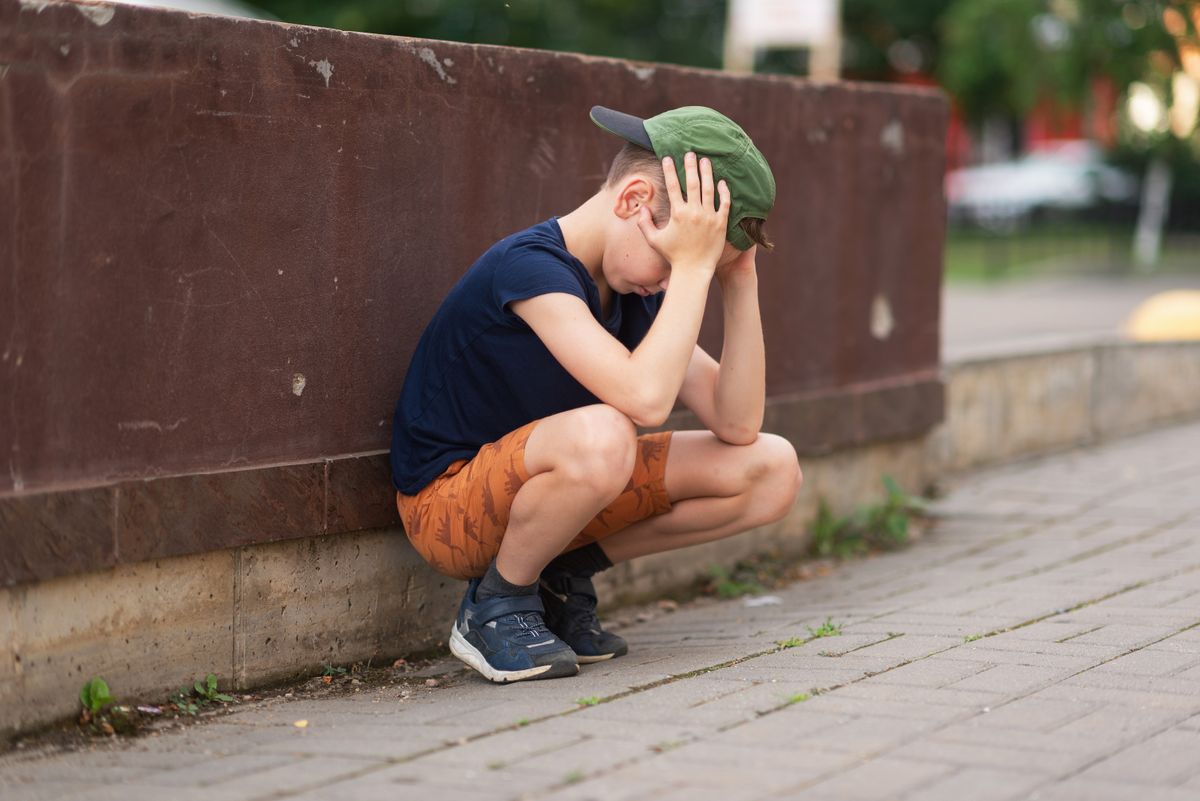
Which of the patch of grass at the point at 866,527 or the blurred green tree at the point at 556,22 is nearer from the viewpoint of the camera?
the patch of grass at the point at 866,527

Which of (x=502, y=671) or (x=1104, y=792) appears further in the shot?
(x=502, y=671)

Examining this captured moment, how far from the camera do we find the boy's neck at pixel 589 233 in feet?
12.4

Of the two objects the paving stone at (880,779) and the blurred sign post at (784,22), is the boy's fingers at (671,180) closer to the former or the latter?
the paving stone at (880,779)

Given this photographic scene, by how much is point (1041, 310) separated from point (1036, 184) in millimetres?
18965

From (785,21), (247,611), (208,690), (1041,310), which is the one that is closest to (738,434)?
(247,611)

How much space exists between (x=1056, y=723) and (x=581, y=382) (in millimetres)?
1219

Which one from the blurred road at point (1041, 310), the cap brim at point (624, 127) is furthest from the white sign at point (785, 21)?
the cap brim at point (624, 127)

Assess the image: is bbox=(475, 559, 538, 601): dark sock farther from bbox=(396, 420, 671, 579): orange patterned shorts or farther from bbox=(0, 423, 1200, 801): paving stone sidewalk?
bbox=(0, 423, 1200, 801): paving stone sidewalk

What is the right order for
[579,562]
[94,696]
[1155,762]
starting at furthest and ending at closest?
[579,562], [94,696], [1155,762]

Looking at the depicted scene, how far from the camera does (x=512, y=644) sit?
3801 millimetres

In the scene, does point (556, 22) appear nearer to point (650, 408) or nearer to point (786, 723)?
point (650, 408)

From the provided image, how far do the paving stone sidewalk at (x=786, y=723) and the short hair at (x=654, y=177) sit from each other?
3.33ft

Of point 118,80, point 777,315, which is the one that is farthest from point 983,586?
point 118,80

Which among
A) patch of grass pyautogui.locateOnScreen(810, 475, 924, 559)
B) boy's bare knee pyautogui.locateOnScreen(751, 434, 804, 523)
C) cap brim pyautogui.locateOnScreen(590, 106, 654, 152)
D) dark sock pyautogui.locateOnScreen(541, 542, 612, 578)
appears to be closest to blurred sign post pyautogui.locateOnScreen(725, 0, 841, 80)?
patch of grass pyautogui.locateOnScreen(810, 475, 924, 559)
